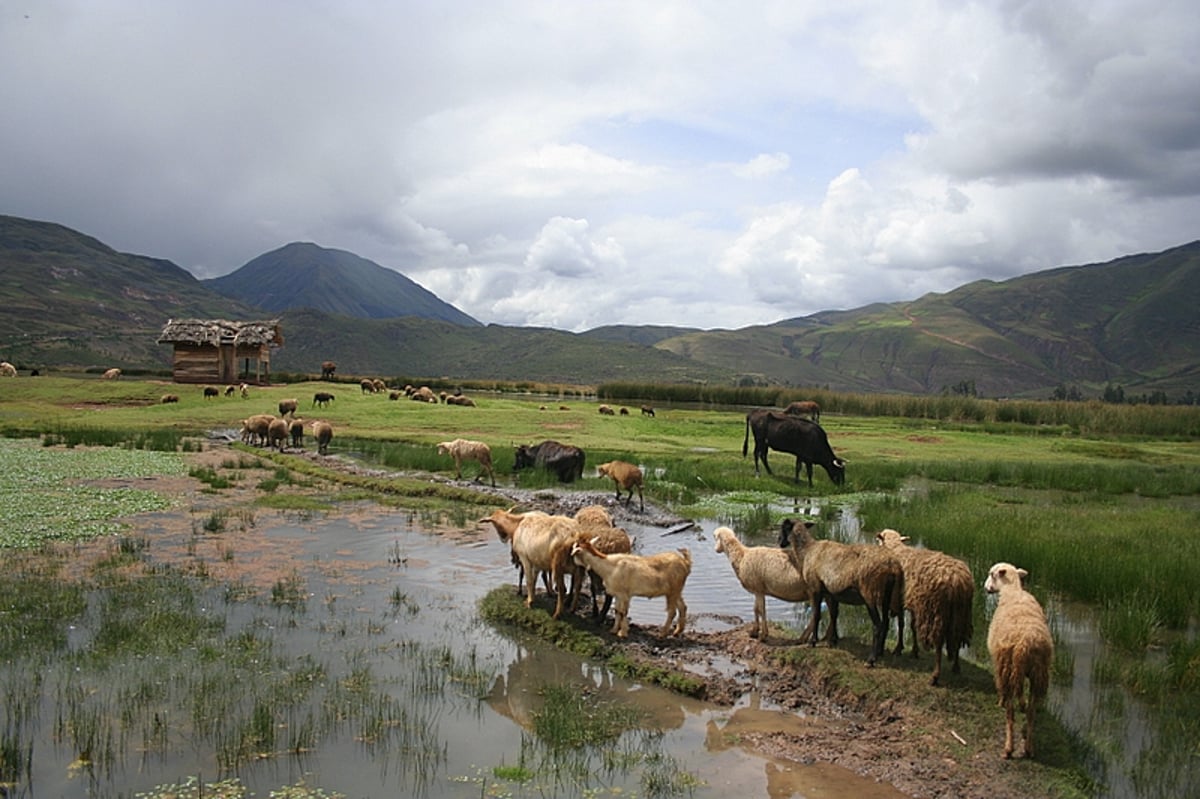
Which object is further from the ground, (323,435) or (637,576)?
(323,435)

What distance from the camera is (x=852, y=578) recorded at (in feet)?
33.9

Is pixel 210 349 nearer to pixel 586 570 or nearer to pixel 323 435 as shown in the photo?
pixel 323 435

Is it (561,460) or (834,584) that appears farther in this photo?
(561,460)

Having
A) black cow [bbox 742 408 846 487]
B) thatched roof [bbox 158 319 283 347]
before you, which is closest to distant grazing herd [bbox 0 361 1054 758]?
black cow [bbox 742 408 846 487]

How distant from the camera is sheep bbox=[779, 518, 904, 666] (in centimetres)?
1015

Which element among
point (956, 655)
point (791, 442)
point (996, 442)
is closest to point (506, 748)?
point (956, 655)

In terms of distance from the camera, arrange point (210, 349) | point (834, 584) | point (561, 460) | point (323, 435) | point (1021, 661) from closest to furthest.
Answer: point (1021, 661), point (834, 584), point (561, 460), point (323, 435), point (210, 349)

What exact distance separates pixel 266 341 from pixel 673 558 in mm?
57134

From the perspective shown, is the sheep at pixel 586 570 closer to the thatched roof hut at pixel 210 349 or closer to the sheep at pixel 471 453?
the sheep at pixel 471 453

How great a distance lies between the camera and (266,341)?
201ft

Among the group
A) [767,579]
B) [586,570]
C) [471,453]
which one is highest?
[471,453]

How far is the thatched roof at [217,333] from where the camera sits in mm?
58750

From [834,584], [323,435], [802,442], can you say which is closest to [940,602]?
[834,584]

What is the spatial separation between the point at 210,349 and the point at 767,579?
57671 millimetres
